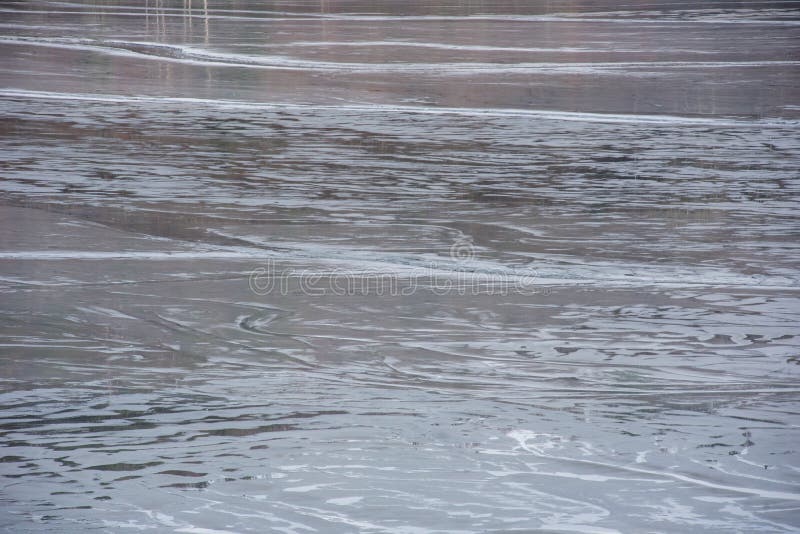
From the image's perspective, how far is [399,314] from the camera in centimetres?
492

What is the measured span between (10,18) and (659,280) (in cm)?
2164

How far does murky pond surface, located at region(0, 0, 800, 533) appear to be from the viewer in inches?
125

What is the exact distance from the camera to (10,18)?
2531 cm

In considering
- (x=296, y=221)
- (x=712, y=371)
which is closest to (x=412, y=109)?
(x=296, y=221)

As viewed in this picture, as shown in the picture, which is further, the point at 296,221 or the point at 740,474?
the point at 296,221

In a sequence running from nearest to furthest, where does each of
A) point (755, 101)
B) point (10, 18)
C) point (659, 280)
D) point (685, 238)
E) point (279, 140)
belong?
1. point (659, 280)
2. point (685, 238)
3. point (279, 140)
4. point (755, 101)
5. point (10, 18)

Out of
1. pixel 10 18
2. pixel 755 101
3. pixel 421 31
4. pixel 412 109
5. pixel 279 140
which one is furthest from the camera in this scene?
pixel 10 18

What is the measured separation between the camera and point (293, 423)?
3666 millimetres

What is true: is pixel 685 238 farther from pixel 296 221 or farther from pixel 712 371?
pixel 712 371

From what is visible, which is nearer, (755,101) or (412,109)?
(412,109)

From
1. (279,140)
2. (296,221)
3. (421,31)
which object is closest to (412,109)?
(279,140)

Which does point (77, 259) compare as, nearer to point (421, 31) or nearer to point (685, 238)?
point (685, 238)

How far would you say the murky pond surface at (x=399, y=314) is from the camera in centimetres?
318

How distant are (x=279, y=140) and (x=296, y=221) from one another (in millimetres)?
2991
